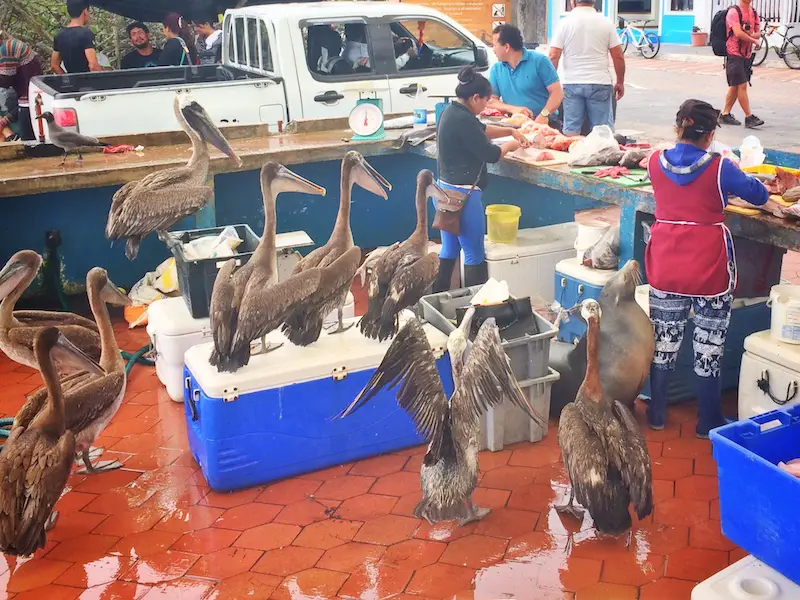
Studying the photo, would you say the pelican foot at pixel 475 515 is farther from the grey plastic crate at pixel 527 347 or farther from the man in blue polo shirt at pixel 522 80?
the man in blue polo shirt at pixel 522 80

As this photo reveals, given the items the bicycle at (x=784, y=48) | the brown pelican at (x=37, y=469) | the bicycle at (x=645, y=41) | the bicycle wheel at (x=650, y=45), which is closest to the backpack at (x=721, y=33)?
the bicycle at (x=784, y=48)

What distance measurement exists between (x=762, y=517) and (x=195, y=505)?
107 inches

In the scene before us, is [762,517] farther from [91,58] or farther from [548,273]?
Answer: [91,58]

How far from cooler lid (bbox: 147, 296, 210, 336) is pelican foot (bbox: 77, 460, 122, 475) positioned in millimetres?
855

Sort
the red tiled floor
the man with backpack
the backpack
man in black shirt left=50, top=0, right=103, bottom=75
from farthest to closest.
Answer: the backpack → the man with backpack → man in black shirt left=50, top=0, right=103, bottom=75 → the red tiled floor

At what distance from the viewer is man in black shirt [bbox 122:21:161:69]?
10.8 meters

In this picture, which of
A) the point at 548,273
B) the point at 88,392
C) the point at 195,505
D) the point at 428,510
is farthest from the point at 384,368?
the point at 548,273

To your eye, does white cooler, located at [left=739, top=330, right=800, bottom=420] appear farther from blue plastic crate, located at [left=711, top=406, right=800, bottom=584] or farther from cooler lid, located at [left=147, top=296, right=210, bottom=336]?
cooler lid, located at [left=147, top=296, right=210, bottom=336]

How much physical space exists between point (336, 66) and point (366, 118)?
1.41 meters

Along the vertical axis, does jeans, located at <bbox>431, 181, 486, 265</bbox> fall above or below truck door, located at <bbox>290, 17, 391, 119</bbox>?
below

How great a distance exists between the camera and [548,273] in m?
6.74

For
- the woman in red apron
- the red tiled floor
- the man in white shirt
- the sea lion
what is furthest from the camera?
the man in white shirt

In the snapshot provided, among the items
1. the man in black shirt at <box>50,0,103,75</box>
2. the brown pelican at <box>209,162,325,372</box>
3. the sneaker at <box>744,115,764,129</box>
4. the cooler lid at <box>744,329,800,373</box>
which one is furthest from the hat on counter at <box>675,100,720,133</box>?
the sneaker at <box>744,115,764,129</box>

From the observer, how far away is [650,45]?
82.5 ft
